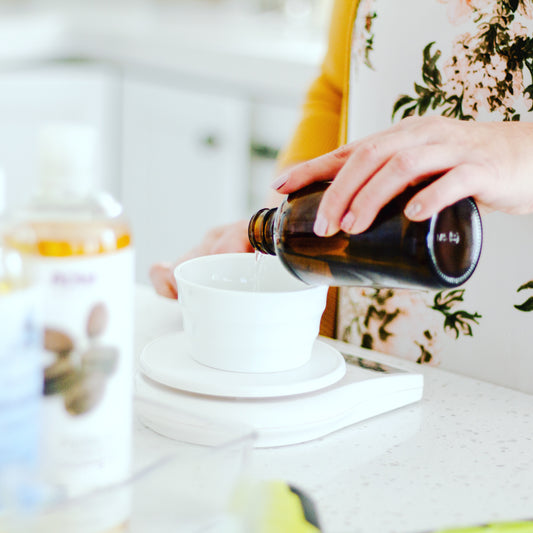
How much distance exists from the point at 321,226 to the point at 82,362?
25 cm

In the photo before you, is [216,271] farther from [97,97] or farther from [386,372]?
[97,97]

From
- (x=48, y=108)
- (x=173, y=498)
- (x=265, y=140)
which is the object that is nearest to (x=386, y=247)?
(x=173, y=498)

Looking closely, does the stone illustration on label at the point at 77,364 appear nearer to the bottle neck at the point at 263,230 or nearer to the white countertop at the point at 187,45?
the bottle neck at the point at 263,230

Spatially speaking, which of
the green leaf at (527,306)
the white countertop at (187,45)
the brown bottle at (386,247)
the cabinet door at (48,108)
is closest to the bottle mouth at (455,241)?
the brown bottle at (386,247)

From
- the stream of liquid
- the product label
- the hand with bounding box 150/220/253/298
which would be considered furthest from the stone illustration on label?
the hand with bounding box 150/220/253/298

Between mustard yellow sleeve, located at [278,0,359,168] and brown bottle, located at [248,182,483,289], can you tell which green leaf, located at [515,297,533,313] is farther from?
mustard yellow sleeve, located at [278,0,359,168]

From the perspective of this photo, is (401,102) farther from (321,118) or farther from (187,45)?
(187,45)

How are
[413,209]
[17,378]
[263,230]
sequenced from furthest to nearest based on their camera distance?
[263,230], [413,209], [17,378]

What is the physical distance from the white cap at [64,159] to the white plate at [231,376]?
0.88ft

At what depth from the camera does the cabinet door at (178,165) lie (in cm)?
242

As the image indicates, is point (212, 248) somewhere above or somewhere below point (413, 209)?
below

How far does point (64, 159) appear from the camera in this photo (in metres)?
0.42

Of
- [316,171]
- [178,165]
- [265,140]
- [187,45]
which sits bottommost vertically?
[178,165]

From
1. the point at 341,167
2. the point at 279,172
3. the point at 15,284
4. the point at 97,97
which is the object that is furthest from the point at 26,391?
the point at 97,97
